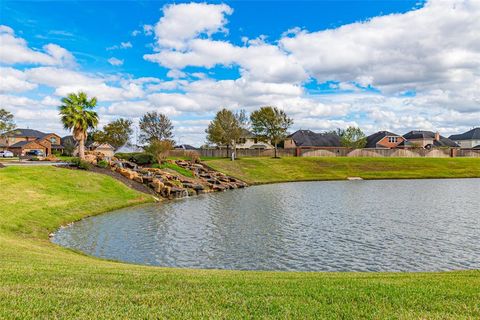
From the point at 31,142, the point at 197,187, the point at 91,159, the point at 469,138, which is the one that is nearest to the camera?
the point at 91,159

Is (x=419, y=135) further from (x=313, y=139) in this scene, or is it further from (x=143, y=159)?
(x=143, y=159)

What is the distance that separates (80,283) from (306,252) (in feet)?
36.3

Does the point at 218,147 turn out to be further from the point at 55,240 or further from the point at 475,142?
the point at 475,142

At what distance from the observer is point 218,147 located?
318 ft

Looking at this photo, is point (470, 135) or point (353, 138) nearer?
point (353, 138)

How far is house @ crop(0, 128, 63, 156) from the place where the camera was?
9627 centimetres

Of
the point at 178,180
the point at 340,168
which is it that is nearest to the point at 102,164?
the point at 178,180

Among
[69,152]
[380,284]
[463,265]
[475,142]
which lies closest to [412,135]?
[475,142]

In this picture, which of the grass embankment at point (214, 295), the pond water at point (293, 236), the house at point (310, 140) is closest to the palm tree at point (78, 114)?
the pond water at point (293, 236)

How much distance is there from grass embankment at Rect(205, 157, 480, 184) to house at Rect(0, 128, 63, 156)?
55373 mm

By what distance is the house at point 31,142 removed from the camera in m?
96.3

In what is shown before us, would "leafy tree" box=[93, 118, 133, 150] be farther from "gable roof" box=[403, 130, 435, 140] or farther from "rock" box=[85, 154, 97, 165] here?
"gable roof" box=[403, 130, 435, 140]

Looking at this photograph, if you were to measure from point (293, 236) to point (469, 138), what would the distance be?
146 m

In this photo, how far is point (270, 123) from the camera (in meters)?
85.9
